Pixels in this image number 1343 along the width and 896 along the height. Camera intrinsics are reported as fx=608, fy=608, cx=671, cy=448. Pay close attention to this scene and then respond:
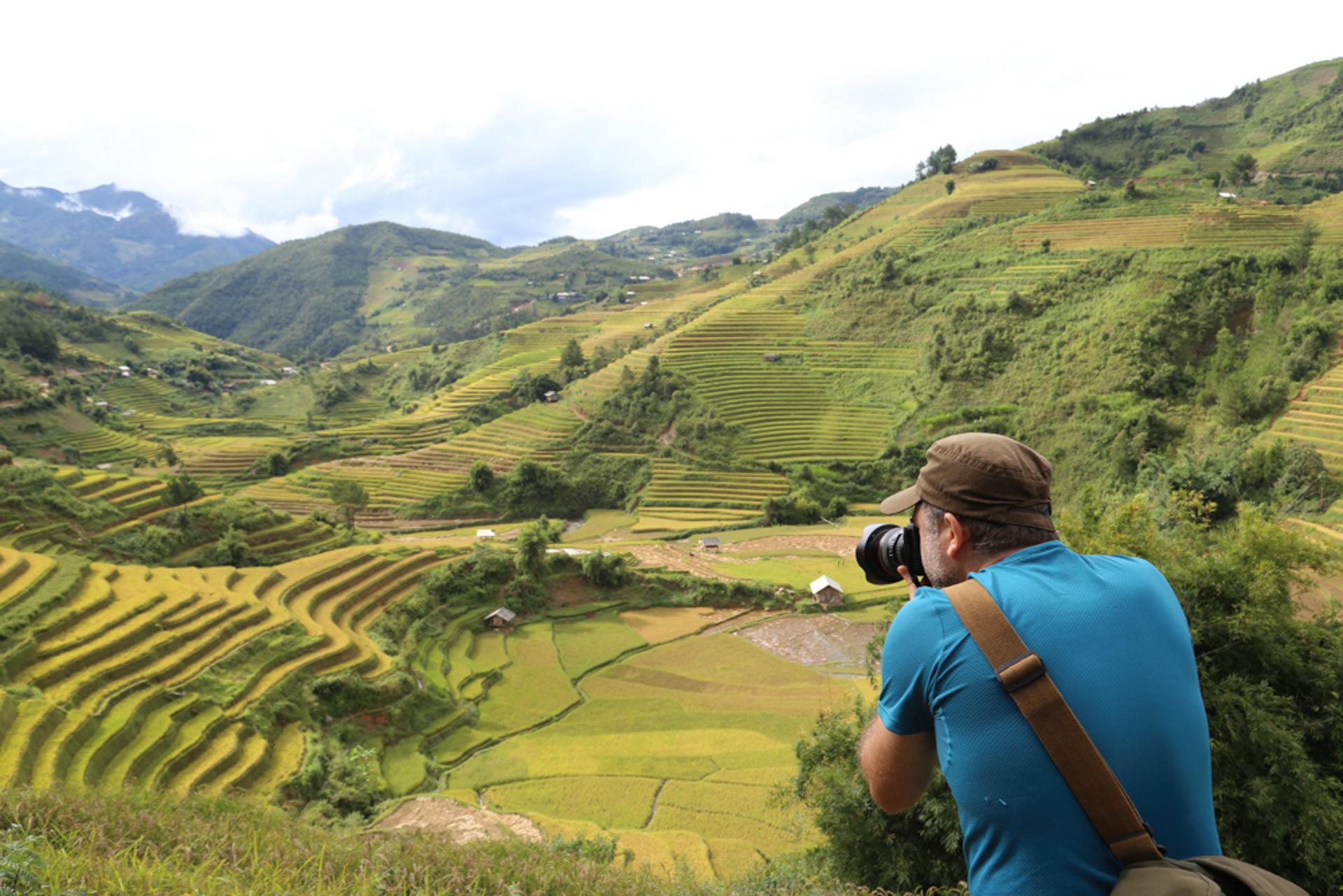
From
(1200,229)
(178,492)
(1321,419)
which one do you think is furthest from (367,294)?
(1321,419)

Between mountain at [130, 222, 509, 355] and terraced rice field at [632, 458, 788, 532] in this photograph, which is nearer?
terraced rice field at [632, 458, 788, 532]

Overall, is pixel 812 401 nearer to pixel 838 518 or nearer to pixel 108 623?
pixel 838 518

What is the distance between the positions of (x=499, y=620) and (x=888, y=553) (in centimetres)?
1954

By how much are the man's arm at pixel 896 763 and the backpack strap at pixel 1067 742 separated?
33 centimetres

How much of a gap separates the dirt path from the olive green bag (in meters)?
9.95

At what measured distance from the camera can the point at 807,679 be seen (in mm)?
16750

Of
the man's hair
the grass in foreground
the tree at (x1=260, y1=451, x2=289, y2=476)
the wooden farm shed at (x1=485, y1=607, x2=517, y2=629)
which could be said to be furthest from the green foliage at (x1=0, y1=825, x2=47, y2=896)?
the tree at (x1=260, y1=451, x2=289, y2=476)

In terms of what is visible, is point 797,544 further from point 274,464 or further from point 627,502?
point 274,464

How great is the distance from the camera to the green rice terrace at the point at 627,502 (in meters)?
11.5

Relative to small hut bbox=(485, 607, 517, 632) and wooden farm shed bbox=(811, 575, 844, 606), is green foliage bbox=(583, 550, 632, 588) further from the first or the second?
wooden farm shed bbox=(811, 575, 844, 606)

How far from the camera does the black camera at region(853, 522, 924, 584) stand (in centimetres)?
190

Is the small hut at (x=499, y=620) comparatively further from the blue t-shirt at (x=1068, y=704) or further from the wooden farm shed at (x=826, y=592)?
the blue t-shirt at (x=1068, y=704)

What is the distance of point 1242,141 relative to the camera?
67000 millimetres

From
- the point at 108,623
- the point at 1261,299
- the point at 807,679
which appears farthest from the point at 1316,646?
the point at 1261,299
